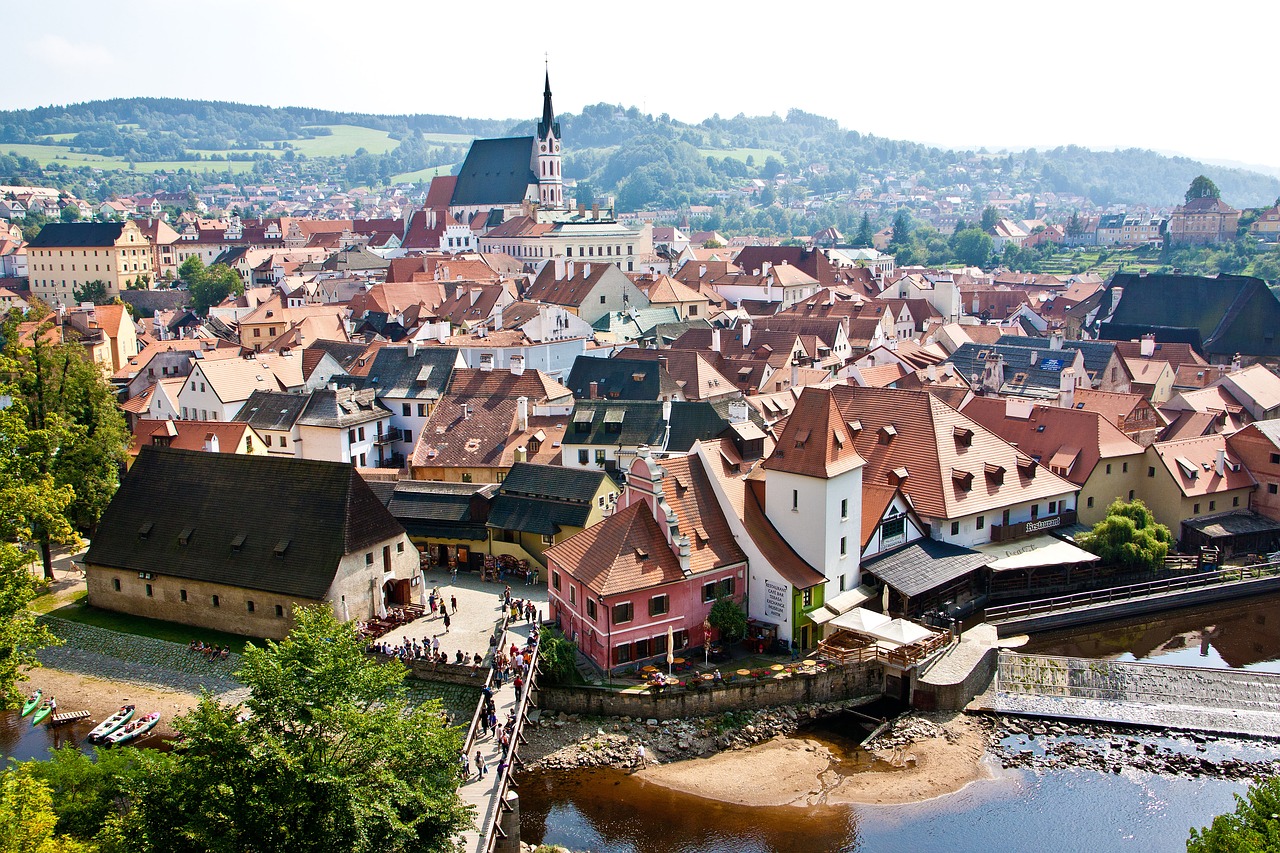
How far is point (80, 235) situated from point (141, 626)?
11762 cm

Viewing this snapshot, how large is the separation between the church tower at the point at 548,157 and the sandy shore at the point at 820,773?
469ft

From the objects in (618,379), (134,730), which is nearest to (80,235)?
(618,379)

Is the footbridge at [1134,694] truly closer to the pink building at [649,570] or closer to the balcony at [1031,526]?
the balcony at [1031,526]

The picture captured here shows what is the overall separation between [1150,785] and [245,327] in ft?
267

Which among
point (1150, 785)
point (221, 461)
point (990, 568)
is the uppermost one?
point (221, 461)

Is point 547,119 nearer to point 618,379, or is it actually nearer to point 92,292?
point 92,292

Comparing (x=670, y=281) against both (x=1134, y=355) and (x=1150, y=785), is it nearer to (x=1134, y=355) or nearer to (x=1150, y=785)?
(x=1134, y=355)

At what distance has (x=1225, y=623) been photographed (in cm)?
4569

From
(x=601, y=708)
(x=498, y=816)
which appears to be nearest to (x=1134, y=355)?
(x=601, y=708)

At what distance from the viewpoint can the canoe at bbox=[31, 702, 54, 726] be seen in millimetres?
38125

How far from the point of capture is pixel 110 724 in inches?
1448

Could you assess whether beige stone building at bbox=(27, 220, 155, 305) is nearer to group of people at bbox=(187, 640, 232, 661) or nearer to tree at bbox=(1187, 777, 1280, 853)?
group of people at bbox=(187, 640, 232, 661)

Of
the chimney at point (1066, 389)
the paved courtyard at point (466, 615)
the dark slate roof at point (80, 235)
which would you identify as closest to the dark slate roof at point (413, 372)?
the paved courtyard at point (466, 615)

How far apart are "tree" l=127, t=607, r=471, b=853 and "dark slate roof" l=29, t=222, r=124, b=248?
13530 centimetres
